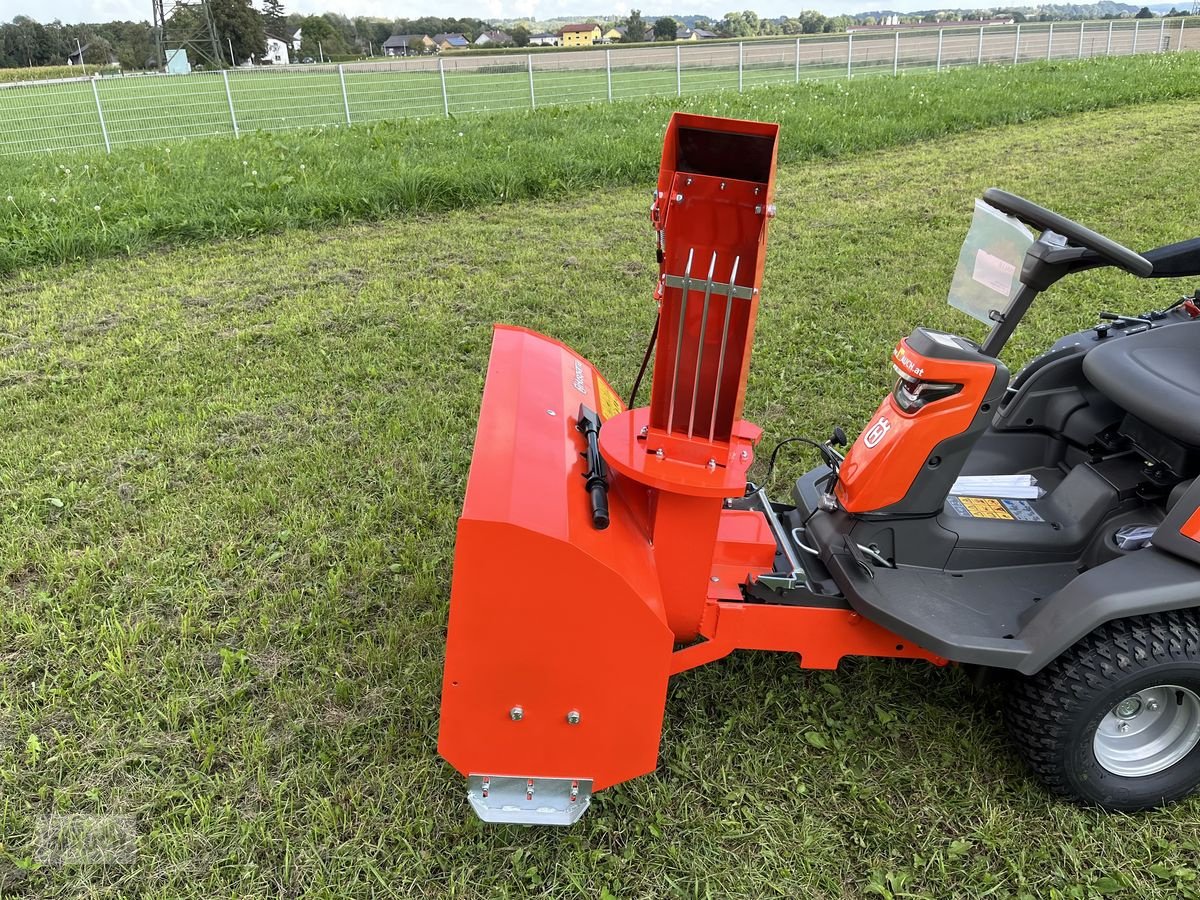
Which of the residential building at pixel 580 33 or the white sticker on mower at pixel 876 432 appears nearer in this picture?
the white sticker on mower at pixel 876 432

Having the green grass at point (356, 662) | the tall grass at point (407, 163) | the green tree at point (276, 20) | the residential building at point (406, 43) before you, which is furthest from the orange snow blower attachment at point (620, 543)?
the residential building at point (406, 43)

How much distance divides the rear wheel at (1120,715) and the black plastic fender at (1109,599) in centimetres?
9

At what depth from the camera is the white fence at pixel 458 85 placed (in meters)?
12.6

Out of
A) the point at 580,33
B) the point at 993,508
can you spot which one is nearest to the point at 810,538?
the point at 993,508

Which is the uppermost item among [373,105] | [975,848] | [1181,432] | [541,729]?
[373,105]

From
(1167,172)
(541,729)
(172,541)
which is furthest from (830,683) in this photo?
(1167,172)

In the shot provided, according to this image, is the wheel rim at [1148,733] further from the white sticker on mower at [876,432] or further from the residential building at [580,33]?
the residential building at [580,33]

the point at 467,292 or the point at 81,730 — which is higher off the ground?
the point at 467,292

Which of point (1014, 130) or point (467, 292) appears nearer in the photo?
point (467, 292)

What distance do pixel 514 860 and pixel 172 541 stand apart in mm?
1897

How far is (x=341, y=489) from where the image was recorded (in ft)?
11.6

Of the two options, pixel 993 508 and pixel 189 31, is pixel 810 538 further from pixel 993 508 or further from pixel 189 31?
pixel 189 31

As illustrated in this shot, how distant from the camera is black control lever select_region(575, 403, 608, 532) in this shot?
1.96 meters

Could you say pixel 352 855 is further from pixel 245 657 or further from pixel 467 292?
pixel 467 292
